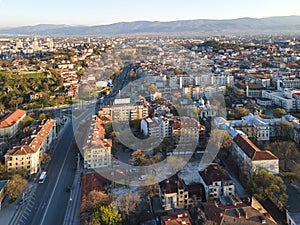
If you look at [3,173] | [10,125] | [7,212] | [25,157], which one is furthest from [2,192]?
[10,125]

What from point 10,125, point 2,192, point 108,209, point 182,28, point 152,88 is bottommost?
point 2,192

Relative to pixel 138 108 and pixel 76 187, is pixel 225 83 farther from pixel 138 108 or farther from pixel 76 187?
pixel 76 187

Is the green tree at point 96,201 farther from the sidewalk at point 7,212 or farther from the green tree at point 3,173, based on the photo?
the green tree at point 3,173

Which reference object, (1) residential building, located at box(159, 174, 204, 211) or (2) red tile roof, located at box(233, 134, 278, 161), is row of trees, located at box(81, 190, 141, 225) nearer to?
(1) residential building, located at box(159, 174, 204, 211)

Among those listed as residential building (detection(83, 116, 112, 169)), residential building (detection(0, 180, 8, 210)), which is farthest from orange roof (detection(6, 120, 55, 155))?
residential building (detection(83, 116, 112, 169))

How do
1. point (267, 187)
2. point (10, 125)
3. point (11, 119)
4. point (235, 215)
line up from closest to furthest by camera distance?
1. point (235, 215)
2. point (267, 187)
3. point (10, 125)
4. point (11, 119)

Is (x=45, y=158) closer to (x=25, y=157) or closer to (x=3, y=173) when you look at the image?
(x=25, y=157)
